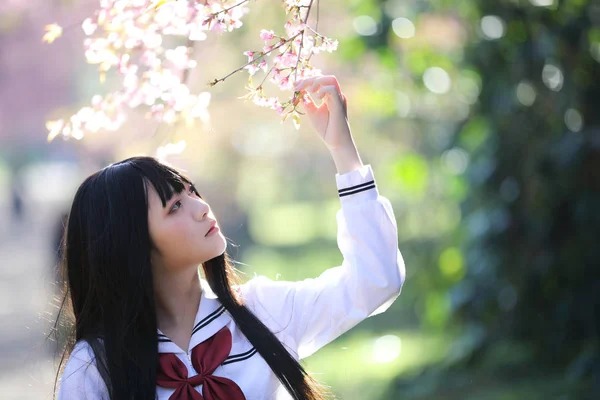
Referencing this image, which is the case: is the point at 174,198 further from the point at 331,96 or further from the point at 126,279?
the point at 331,96

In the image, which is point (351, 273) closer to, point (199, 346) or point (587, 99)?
point (199, 346)

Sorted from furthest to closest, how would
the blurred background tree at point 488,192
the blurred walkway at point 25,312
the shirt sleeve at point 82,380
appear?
1. the blurred walkway at point 25,312
2. the blurred background tree at point 488,192
3. the shirt sleeve at point 82,380

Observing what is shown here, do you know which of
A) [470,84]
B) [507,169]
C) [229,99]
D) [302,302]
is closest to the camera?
[302,302]

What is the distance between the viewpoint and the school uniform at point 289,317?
147 centimetres

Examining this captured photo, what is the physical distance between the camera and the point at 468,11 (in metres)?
4.38

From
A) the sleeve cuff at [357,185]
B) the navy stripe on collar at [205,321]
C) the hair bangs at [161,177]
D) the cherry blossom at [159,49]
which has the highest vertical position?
the cherry blossom at [159,49]

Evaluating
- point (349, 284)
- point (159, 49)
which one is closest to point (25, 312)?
point (159, 49)

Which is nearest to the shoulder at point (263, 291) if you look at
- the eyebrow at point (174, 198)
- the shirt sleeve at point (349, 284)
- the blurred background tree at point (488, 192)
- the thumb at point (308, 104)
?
the shirt sleeve at point (349, 284)

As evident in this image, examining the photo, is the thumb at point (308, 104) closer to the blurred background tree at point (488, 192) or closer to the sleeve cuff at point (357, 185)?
the sleeve cuff at point (357, 185)

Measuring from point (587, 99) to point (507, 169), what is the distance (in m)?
0.60

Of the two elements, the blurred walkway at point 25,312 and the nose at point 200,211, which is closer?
the nose at point 200,211

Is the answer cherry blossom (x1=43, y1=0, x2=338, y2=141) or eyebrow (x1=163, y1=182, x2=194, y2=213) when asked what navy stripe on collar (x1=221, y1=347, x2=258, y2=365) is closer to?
eyebrow (x1=163, y1=182, x2=194, y2=213)

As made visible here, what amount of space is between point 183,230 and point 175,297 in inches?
6.2

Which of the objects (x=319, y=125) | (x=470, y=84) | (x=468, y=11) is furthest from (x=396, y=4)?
(x=319, y=125)
